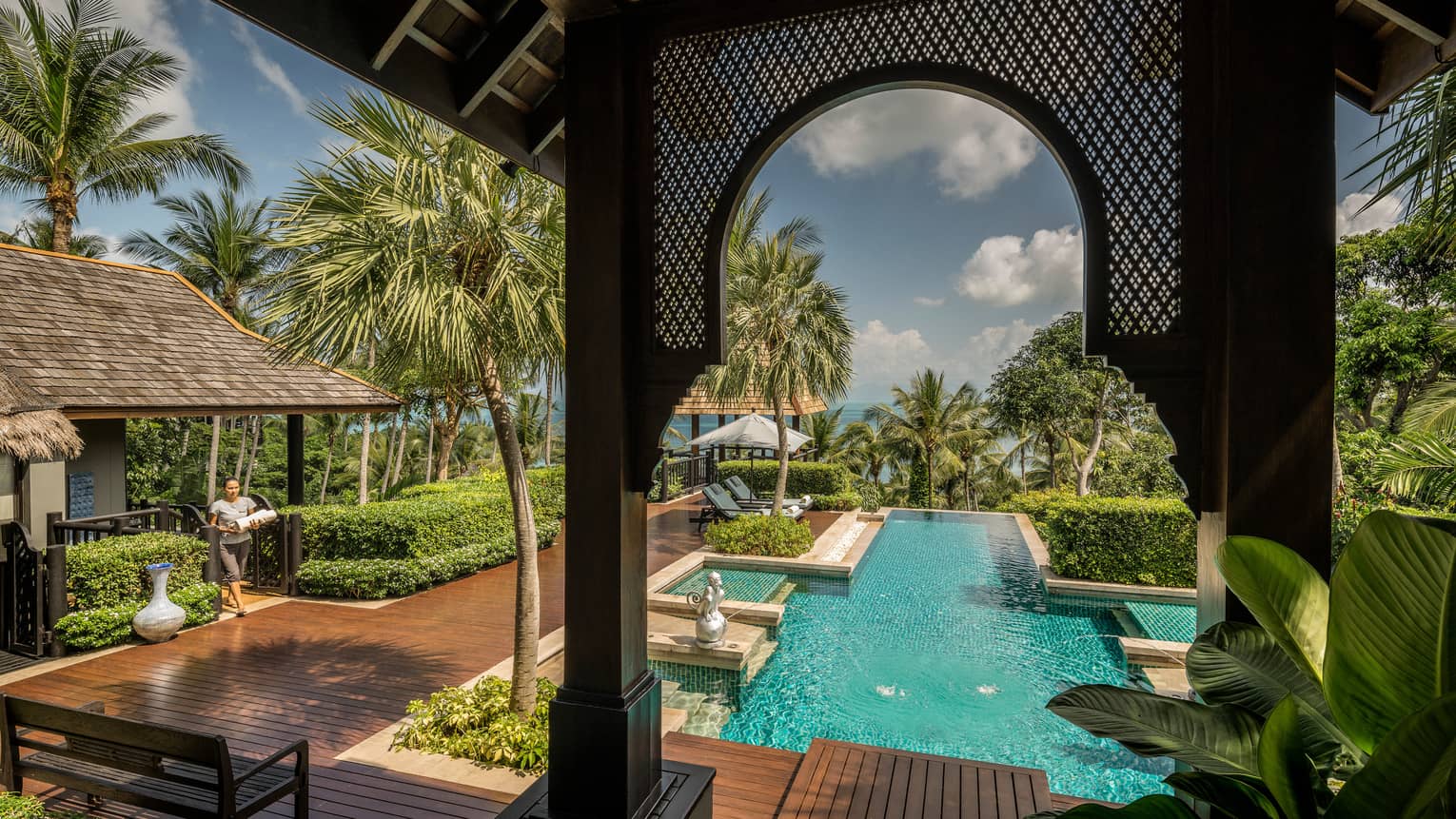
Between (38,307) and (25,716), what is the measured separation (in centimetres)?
675

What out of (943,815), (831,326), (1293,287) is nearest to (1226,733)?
(1293,287)

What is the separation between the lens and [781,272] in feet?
35.4

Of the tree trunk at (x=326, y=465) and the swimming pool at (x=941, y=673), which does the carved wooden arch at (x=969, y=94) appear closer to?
the swimming pool at (x=941, y=673)

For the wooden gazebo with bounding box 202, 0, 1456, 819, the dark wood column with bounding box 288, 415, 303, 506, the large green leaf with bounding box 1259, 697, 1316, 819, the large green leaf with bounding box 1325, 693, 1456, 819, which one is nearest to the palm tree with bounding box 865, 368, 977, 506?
the dark wood column with bounding box 288, 415, 303, 506

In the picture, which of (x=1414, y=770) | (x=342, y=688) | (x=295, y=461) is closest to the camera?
(x=1414, y=770)

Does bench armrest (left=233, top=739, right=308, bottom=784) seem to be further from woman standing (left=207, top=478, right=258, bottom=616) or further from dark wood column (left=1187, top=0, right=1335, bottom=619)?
woman standing (left=207, top=478, right=258, bottom=616)

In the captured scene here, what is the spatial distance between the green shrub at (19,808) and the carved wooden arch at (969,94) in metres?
2.42

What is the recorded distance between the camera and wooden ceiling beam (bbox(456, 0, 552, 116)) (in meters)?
2.80

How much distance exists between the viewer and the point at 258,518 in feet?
23.1

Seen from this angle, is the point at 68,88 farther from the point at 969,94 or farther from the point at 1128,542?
the point at 1128,542

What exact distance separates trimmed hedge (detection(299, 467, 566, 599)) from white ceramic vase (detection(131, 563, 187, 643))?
146 centimetres

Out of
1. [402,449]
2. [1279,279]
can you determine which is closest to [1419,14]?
[1279,279]

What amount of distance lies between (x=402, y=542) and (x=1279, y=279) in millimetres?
8442

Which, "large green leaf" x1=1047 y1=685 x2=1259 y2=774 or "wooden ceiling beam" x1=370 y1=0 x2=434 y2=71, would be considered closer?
"large green leaf" x1=1047 y1=685 x2=1259 y2=774
